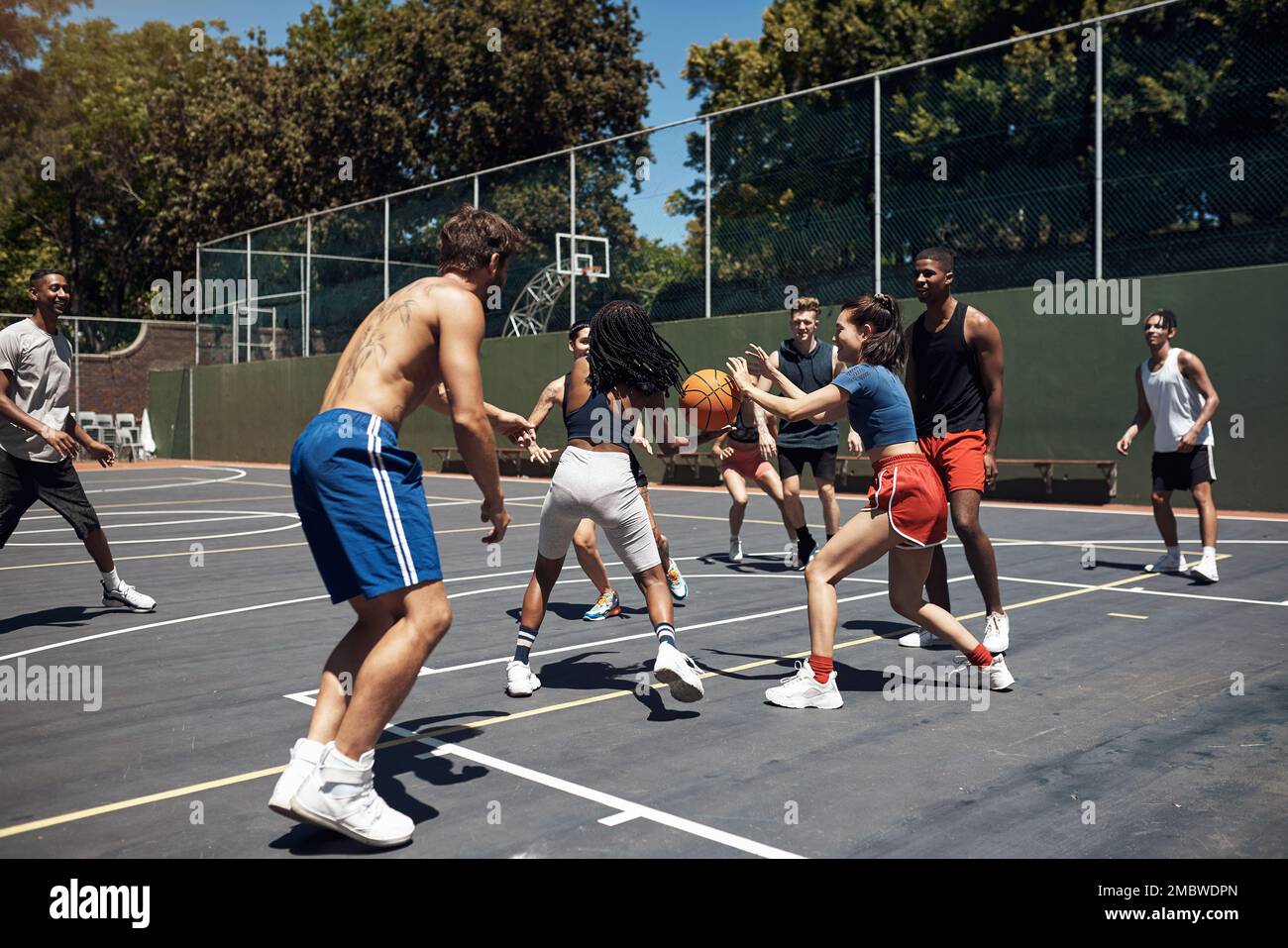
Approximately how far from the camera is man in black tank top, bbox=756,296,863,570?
29.6 ft

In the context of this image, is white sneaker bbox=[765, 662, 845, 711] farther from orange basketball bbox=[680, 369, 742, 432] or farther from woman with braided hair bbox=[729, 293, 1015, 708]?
orange basketball bbox=[680, 369, 742, 432]

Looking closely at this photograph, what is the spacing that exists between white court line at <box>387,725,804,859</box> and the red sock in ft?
4.86

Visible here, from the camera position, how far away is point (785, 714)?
5055mm

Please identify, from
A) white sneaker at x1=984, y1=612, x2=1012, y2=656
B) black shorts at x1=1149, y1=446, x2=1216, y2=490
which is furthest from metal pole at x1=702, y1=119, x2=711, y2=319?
white sneaker at x1=984, y1=612, x2=1012, y2=656

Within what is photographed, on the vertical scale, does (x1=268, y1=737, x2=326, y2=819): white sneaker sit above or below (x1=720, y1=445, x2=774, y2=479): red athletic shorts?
below

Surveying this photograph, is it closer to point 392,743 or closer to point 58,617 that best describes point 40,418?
point 58,617

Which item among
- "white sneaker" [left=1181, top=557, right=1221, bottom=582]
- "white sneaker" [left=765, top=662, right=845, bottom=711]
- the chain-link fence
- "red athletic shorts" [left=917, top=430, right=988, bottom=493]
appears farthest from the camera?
the chain-link fence

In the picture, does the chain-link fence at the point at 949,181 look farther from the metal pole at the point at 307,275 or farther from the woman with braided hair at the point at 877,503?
the woman with braided hair at the point at 877,503

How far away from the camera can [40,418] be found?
727 cm

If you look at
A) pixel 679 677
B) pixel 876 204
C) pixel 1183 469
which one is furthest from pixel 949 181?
pixel 679 677

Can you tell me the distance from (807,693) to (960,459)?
174cm

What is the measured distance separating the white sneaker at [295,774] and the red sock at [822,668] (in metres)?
2.37

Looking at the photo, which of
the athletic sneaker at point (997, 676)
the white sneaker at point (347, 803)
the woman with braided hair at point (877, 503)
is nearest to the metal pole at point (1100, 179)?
the woman with braided hair at point (877, 503)

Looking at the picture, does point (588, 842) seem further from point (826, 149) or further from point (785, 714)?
point (826, 149)
